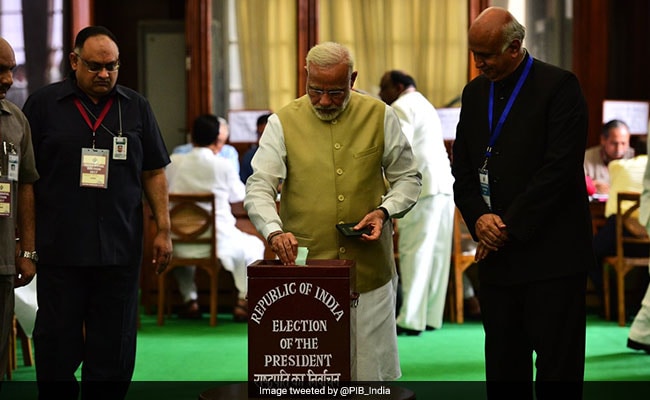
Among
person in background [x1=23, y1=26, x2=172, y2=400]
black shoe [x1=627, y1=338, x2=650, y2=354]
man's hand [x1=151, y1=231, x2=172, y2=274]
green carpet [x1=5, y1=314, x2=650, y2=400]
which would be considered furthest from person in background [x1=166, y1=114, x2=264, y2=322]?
person in background [x1=23, y1=26, x2=172, y2=400]

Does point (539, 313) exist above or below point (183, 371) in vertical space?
above

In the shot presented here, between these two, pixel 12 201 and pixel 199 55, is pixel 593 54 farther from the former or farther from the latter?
pixel 12 201

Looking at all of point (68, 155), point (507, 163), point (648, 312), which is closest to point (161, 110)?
point (648, 312)

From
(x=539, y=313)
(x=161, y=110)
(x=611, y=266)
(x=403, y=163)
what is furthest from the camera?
(x=161, y=110)

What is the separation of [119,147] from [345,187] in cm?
86

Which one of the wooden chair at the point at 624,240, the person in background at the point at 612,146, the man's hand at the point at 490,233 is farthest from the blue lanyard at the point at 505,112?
the person in background at the point at 612,146

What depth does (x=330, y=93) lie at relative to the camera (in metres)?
3.17

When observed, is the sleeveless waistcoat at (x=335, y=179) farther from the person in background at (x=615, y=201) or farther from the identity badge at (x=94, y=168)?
the person in background at (x=615, y=201)

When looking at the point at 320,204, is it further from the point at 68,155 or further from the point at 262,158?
the point at 68,155

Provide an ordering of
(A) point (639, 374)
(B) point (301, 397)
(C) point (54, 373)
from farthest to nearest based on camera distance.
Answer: (A) point (639, 374) < (C) point (54, 373) < (B) point (301, 397)

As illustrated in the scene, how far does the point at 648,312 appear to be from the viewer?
5340 millimetres

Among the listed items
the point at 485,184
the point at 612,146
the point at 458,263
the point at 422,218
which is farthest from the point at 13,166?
the point at 612,146

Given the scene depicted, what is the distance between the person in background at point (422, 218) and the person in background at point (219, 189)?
1.12 metres

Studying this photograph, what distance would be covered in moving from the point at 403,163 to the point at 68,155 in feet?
3.72
